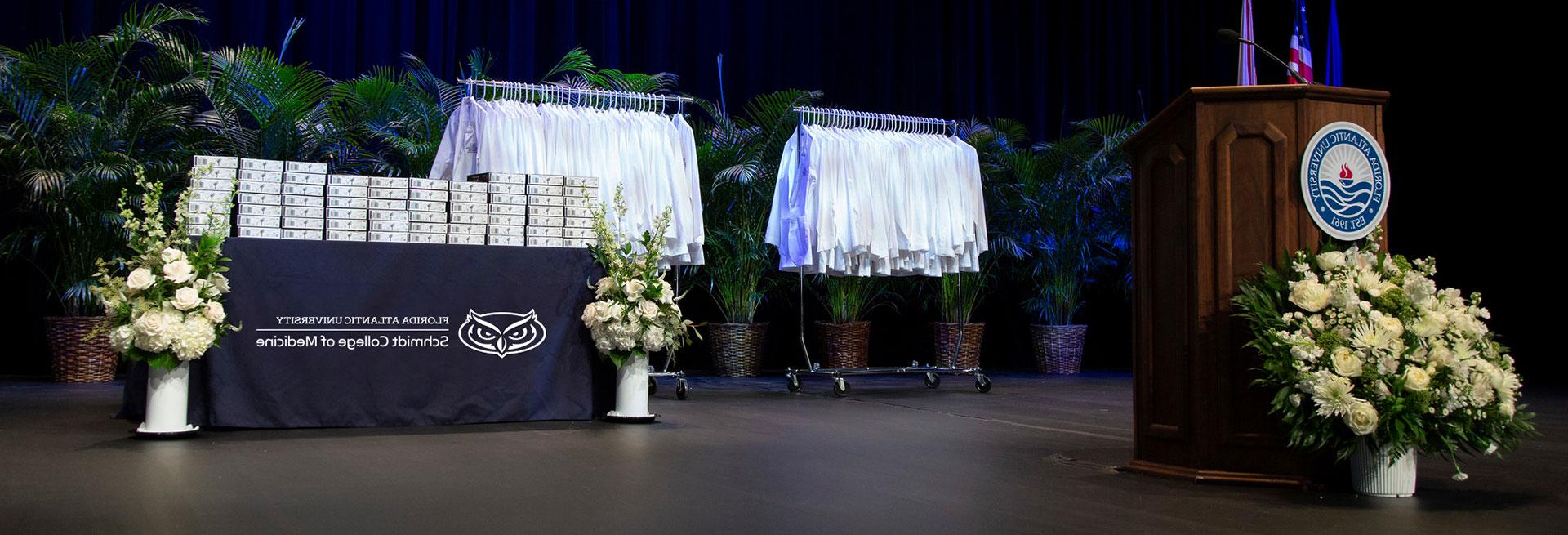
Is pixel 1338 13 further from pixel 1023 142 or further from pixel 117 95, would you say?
pixel 117 95

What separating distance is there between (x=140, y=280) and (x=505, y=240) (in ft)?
3.99

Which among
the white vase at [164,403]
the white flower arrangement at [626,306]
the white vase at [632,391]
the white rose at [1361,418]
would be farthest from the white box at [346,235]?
the white rose at [1361,418]

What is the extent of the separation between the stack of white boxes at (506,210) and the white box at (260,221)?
2.35ft

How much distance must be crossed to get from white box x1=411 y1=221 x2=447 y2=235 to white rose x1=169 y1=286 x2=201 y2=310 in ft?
2.62

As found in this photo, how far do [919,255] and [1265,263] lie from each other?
3.88 m

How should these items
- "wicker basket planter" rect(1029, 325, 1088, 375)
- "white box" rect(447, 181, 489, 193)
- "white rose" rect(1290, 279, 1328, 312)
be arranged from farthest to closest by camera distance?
"wicker basket planter" rect(1029, 325, 1088, 375), "white box" rect(447, 181, 489, 193), "white rose" rect(1290, 279, 1328, 312)

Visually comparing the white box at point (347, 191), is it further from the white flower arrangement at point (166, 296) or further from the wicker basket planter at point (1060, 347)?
the wicker basket planter at point (1060, 347)

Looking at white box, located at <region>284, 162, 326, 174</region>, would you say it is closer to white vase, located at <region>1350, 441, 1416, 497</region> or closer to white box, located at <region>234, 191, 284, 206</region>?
white box, located at <region>234, 191, 284, 206</region>

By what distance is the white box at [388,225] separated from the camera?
4.25 meters

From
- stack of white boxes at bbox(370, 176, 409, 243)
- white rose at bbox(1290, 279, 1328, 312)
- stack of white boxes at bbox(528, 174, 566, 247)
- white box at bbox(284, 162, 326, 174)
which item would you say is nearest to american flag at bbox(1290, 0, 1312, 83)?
white rose at bbox(1290, 279, 1328, 312)

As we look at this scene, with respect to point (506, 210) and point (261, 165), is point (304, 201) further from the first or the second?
point (506, 210)

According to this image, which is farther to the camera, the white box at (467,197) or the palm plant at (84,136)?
the palm plant at (84,136)

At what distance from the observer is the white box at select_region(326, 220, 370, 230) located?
422cm

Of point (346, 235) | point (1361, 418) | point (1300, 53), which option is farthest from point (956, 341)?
point (1361, 418)
